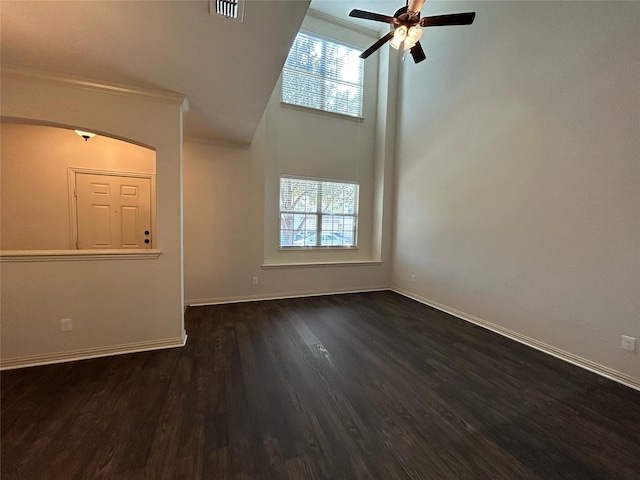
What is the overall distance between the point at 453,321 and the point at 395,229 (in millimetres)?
2149

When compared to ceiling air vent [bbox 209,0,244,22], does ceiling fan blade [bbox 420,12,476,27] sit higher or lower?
higher

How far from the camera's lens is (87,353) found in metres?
2.48

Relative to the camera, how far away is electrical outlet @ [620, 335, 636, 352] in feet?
Answer: 7.36

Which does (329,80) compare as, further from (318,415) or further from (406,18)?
(318,415)

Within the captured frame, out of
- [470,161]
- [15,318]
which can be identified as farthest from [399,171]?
[15,318]

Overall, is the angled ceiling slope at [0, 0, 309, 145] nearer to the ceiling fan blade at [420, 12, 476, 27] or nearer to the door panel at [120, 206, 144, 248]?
the ceiling fan blade at [420, 12, 476, 27]

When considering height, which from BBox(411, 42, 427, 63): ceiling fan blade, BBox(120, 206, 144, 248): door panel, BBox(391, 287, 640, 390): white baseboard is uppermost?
BBox(411, 42, 427, 63): ceiling fan blade

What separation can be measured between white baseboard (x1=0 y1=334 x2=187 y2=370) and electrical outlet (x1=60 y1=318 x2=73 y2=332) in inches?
8.8

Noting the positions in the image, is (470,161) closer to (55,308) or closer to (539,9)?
(539,9)

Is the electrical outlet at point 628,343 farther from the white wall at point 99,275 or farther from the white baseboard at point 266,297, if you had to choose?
the white wall at point 99,275

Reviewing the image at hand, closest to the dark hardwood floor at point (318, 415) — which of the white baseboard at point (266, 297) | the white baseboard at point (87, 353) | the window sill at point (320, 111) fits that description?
the white baseboard at point (87, 353)

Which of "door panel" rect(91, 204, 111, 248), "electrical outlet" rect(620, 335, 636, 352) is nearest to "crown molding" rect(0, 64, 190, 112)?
"door panel" rect(91, 204, 111, 248)

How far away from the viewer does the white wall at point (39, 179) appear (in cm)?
333

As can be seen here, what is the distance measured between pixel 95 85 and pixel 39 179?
7.09 ft
